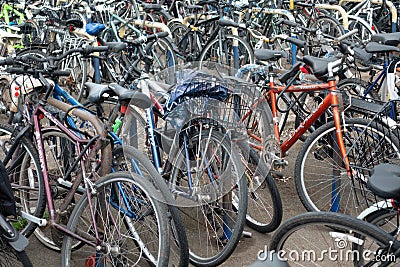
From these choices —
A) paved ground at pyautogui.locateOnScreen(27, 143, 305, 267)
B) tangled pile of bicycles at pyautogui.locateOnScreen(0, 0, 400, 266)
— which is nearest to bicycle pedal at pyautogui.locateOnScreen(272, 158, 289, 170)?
tangled pile of bicycles at pyautogui.locateOnScreen(0, 0, 400, 266)

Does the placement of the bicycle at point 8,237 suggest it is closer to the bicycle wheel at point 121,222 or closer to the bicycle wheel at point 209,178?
the bicycle wheel at point 121,222

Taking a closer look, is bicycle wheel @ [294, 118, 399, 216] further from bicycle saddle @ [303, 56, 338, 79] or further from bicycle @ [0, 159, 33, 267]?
bicycle @ [0, 159, 33, 267]

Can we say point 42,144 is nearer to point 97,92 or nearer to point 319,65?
point 97,92

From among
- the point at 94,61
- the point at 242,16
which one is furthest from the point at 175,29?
the point at 94,61

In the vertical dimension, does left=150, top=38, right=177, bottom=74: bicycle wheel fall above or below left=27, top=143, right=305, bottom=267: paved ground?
above

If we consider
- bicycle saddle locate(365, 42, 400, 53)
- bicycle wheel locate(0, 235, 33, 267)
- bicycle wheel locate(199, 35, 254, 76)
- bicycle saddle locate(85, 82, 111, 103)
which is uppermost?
bicycle saddle locate(365, 42, 400, 53)

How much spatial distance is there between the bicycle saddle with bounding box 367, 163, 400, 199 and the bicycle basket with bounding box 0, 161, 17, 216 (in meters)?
2.11

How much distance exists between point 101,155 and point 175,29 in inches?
216

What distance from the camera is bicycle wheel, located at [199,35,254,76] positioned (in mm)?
7379

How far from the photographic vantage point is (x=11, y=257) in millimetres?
3426

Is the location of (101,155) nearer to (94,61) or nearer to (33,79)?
(33,79)

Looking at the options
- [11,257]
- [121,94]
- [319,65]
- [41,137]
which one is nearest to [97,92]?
[121,94]

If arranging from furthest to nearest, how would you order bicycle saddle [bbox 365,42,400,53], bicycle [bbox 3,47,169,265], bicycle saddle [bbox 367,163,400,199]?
bicycle saddle [bbox 365,42,400,53] < bicycle [bbox 3,47,169,265] < bicycle saddle [bbox 367,163,400,199]

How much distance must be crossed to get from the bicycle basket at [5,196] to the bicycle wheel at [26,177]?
533mm
